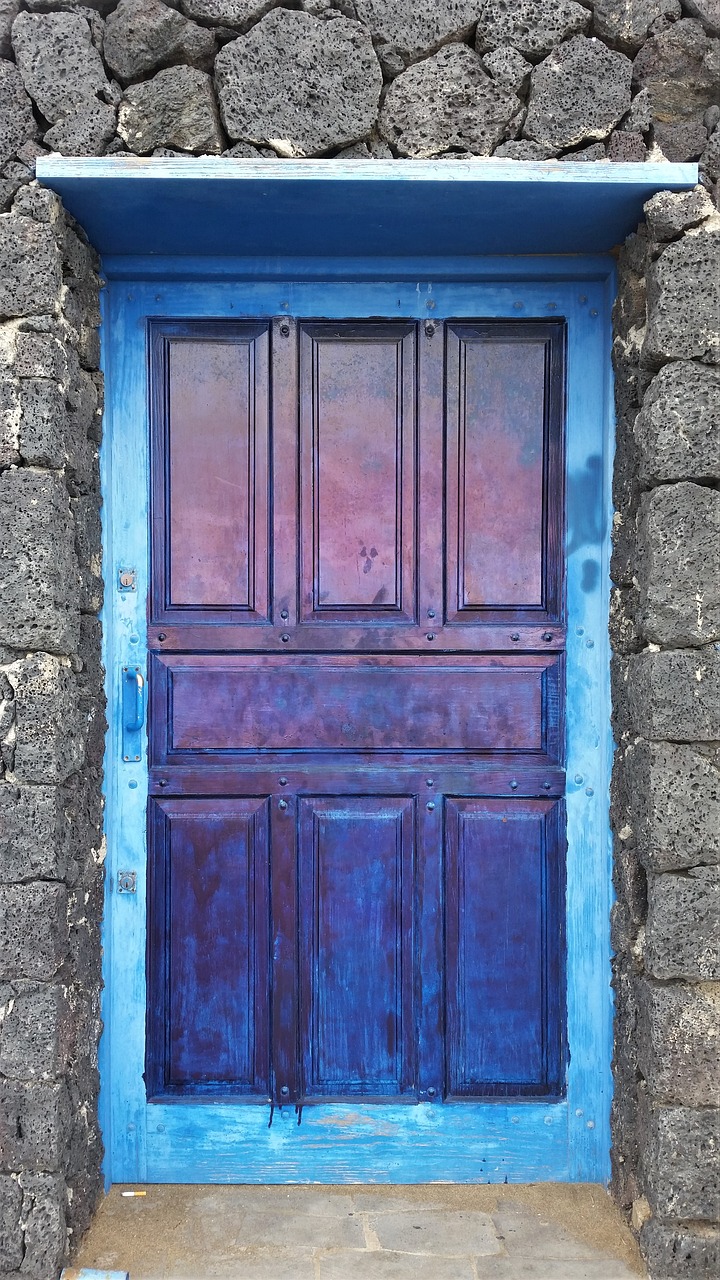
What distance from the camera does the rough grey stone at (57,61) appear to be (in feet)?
7.45

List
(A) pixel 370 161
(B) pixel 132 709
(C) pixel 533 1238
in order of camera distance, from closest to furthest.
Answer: (A) pixel 370 161 → (C) pixel 533 1238 → (B) pixel 132 709

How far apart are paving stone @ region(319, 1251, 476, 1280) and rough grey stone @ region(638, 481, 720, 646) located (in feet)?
5.70

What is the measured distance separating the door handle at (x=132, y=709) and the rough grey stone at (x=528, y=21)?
6.42 ft

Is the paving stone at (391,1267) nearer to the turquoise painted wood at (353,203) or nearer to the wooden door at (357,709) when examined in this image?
the wooden door at (357,709)

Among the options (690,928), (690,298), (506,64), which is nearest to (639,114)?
(506,64)

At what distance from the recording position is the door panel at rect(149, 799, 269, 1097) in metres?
2.74

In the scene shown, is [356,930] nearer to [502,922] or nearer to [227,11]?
[502,922]

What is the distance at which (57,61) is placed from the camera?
227 centimetres

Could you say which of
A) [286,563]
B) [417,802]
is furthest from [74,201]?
[417,802]

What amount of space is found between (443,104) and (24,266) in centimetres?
114

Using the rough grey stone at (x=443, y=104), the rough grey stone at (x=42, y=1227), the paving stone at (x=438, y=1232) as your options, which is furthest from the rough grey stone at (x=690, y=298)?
the rough grey stone at (x=42, y=1227)

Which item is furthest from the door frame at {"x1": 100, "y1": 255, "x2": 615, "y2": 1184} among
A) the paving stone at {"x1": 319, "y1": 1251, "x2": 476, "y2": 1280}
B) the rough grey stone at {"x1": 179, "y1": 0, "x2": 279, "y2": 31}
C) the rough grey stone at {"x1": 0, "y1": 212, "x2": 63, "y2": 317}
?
the rough grey stone at {"x1": 179, "y1": 0, "x2": 279, "y2": 31}

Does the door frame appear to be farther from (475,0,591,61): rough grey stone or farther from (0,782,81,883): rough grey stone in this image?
(475,0,591,61): rough grey stone

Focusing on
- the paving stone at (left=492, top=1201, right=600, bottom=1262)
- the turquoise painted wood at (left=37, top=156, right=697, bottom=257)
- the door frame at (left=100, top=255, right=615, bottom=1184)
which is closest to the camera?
the turquoise painted wood at (left=37, top=156, right=697, bottom=257)
